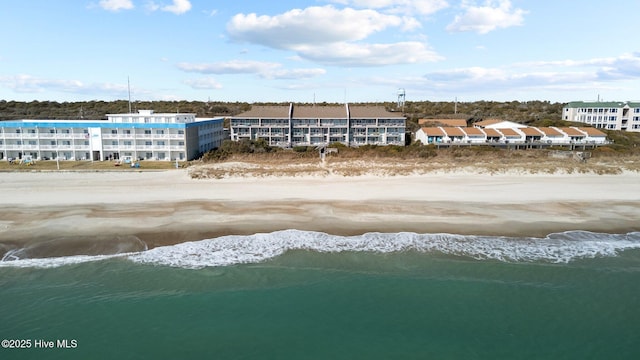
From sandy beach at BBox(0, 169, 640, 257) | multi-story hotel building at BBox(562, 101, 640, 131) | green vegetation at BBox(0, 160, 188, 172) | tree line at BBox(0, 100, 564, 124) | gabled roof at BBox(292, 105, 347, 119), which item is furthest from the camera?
tree line at BBox(0, 100, 564, 124)

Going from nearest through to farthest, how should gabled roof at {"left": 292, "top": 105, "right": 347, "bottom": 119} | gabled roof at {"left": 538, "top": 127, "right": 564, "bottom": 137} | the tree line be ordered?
gabled roof at {"left": 538, "top": 127, "right": 564, "bottom": 137} < gabled roof at {"left": 292, "top": 105, "right": 347, "bottom": 119} < the tree line

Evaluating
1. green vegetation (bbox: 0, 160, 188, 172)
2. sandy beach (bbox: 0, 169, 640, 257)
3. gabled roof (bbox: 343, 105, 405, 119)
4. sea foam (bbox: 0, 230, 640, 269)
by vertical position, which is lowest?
sea foam (bbox: 0, 230, 640, 269)

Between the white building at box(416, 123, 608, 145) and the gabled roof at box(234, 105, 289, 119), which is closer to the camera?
the white building at box(416, 123, 608, 145)

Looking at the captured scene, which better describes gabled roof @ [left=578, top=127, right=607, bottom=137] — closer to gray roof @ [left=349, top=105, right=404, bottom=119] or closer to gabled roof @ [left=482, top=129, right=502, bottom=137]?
gabled roof @ [left=482, top=129, right=502, bottom=137]

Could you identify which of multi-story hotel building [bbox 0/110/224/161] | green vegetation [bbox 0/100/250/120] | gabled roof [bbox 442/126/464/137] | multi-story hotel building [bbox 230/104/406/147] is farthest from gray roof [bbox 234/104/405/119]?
green vegetation [bbox 0/100/250/120]

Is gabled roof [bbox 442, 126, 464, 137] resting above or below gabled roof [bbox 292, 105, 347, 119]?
below

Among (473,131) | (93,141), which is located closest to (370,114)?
(473,131)

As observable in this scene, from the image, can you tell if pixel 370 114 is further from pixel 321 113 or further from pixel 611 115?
pixel 611 115
